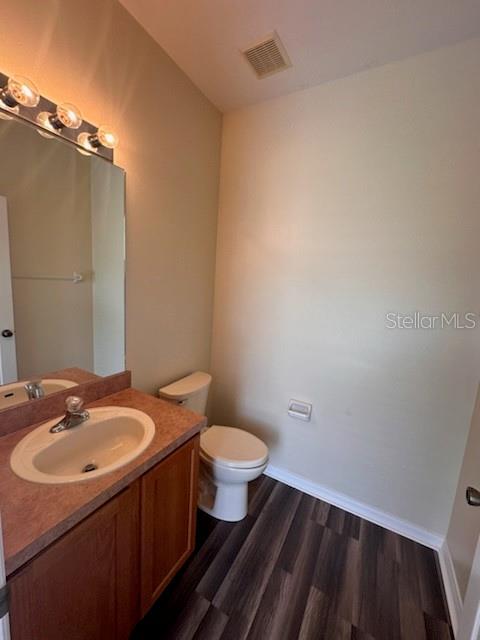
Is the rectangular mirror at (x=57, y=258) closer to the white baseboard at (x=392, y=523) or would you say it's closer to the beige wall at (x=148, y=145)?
the beige wall at (x=148, y=145)

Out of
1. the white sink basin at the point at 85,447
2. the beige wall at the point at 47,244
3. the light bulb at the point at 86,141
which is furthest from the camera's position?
the light bulb at the point at 86,141

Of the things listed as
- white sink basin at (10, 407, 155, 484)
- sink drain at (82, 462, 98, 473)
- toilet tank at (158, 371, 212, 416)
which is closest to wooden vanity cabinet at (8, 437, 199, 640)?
white sink basin at (10, 407, 155, 484)

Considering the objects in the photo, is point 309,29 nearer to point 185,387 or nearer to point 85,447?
point 185,387

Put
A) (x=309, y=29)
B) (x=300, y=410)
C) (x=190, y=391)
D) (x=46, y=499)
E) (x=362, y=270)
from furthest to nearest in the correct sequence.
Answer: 1. (x=300, y=410)
2. (x=190, y=391)
3. (x=362, y=270)
4. (x=309, y=29)
5. (x=46, y=499)

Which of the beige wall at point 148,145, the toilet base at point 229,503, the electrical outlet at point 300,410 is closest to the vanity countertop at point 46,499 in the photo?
the beige wall at point 148,145

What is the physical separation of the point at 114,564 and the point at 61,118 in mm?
1664

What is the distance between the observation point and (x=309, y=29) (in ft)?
4.35

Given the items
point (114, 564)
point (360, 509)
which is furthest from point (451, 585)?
point (114, 564)

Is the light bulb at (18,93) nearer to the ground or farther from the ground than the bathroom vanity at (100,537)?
farther from the ground

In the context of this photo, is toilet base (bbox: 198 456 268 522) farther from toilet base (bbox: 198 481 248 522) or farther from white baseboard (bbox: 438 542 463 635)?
white baseboard (bbox: 438 542 463 635)

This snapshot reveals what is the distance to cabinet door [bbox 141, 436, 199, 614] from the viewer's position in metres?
1.04

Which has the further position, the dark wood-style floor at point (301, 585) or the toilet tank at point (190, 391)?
the toilet tank at point (190, 391)

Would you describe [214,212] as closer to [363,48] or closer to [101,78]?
[101,78]

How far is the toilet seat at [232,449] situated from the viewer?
1.57m
